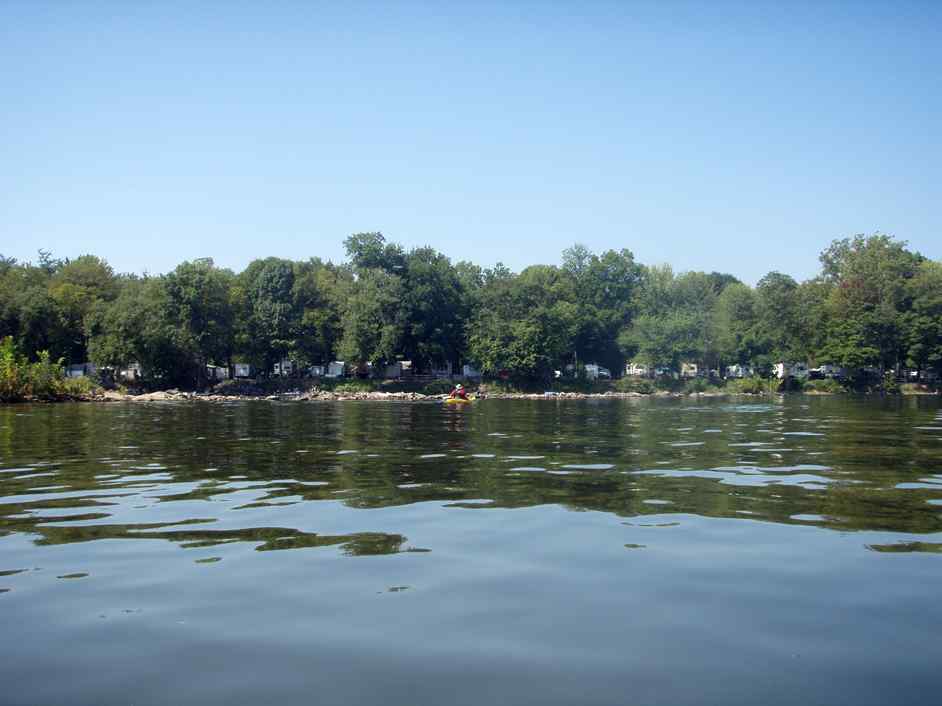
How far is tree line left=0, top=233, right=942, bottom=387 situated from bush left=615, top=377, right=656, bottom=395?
19.5 ft

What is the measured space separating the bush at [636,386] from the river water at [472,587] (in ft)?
305

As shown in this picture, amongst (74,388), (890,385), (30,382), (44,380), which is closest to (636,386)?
(890,385)

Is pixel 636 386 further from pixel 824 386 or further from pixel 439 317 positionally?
pixel 439 317

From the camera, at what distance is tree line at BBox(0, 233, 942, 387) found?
87.6m

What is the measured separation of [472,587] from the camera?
7797 millimetres

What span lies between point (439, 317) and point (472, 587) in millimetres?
94675

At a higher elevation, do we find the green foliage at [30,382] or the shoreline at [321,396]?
the green foliage at [30,382]

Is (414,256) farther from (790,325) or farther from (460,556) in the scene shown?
(460,556)

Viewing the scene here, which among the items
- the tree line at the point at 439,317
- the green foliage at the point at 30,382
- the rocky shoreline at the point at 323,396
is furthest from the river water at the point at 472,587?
the tree line at the point at 439,317

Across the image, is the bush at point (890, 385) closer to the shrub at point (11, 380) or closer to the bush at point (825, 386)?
the bush at point (825, 386)

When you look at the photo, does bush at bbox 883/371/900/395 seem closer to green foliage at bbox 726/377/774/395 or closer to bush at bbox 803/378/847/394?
→ bush at bbox 803/378/847/394

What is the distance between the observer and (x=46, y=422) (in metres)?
36.7

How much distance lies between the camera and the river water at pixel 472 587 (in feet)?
18.1

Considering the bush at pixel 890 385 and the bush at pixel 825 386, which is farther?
the bush at pixel 825 386
